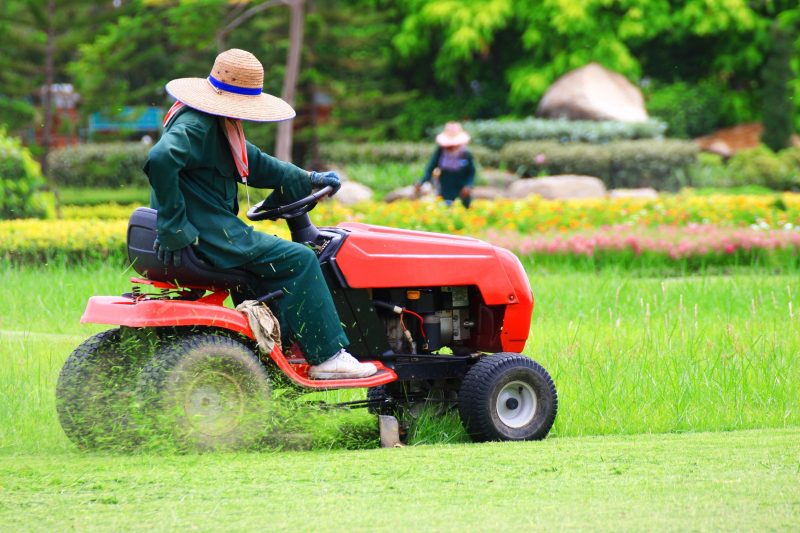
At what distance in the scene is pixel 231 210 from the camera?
18.0 ft

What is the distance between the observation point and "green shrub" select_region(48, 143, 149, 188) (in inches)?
968

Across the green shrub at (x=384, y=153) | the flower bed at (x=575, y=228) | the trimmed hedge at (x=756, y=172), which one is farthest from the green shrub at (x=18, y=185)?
the trimmed hedge at (x=756, y=172)

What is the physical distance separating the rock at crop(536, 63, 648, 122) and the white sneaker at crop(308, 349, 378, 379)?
22.6 m

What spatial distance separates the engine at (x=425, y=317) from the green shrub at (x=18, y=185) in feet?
29.9

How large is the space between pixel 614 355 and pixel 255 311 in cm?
283

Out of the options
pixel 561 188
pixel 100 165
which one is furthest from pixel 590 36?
pixel 100 165

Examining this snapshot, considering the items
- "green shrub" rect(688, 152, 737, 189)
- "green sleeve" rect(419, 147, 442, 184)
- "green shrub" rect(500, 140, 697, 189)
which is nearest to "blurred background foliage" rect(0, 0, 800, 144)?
"green shrub" rect(688, 152, 737, 189)

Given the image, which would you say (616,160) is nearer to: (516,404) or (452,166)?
(452,166)

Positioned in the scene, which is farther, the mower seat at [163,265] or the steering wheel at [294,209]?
the steering wheel at [294,209]

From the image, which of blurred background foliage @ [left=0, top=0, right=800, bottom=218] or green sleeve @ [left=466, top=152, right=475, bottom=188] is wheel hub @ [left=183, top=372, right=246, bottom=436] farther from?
blurred background foliage @ [left=0, top=0, right=800, bottom=218]

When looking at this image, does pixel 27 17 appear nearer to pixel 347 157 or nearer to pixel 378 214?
pixel 347 157

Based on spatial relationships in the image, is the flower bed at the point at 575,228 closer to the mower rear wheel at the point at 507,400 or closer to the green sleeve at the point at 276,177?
the green sleeve at the point at 276,177

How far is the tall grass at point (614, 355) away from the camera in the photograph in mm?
6172

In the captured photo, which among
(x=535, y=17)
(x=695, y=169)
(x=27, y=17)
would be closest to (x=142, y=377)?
(x=27, y=17)
